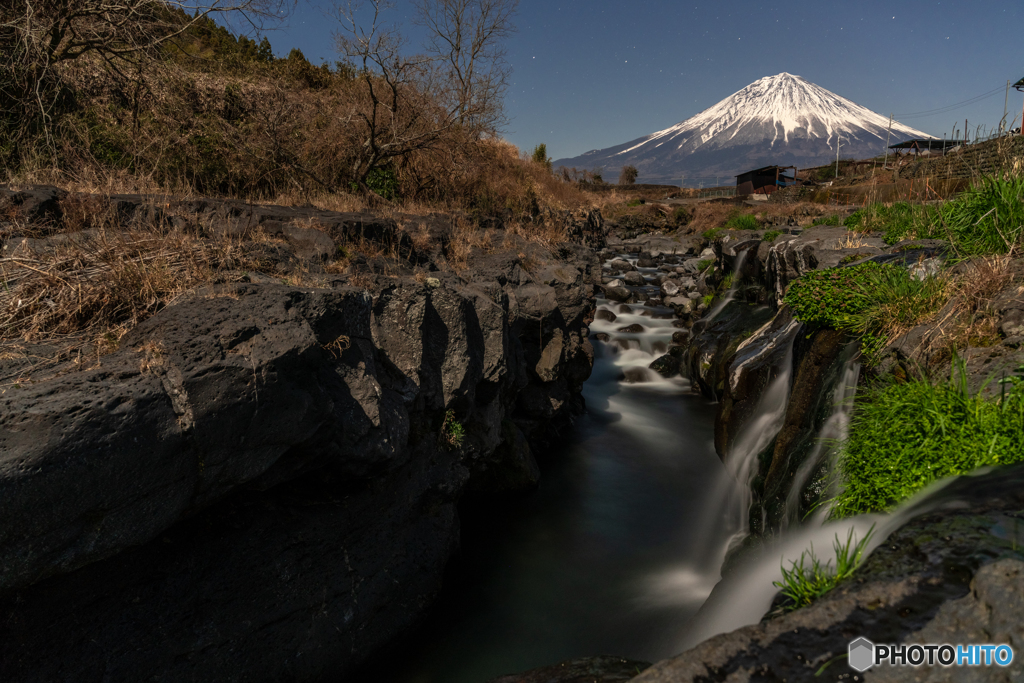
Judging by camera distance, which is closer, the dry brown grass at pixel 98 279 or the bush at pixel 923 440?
the bush at pixel 923 440

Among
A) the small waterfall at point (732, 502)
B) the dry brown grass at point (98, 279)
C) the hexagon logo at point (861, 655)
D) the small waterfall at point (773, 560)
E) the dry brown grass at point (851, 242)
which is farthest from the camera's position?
the dry brown grass at point (851, 242)

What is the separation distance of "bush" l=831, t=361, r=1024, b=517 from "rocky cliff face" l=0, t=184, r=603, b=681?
3378 millimetres

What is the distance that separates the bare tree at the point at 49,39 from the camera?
23.9ft

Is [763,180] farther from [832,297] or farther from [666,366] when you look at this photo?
[832,297]

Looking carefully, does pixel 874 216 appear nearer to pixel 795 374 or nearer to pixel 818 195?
pixel 795 374

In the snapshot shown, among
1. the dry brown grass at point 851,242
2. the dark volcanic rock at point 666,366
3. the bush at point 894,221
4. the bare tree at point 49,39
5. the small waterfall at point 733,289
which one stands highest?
the bare tree at point 49,39

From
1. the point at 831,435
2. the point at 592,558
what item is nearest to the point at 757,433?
the point at 831,435

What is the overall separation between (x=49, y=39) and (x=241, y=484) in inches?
339

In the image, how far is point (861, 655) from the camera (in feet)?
6.61

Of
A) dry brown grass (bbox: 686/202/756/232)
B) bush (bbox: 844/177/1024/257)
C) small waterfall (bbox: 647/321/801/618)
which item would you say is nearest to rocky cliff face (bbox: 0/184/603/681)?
small waterfall (bbox: 647/321/801/618)

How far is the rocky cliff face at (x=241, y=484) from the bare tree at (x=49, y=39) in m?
4.05

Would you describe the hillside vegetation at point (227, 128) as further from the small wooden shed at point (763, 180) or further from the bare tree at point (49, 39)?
the small wooden shed at point (763, 180)

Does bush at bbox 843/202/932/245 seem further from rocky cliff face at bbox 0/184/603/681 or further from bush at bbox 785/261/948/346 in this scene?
rocky cliff face at bbox 0/184/603/681

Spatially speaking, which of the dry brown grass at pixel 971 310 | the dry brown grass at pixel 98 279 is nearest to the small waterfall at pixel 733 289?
the dry brown grass at pixel 971 310
